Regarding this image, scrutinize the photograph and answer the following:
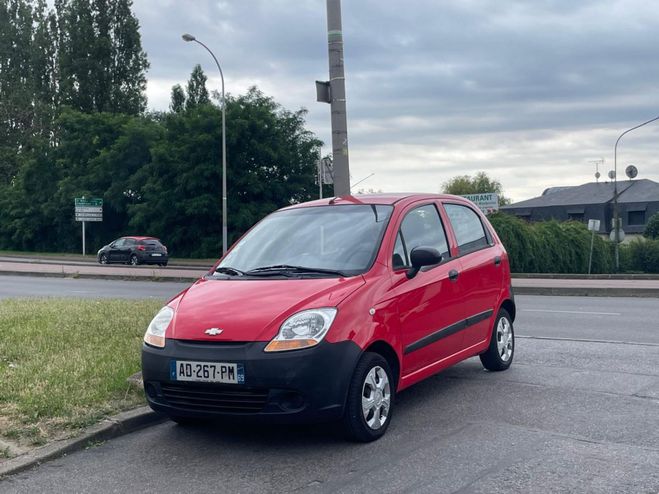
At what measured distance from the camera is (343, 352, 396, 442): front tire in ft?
17.5

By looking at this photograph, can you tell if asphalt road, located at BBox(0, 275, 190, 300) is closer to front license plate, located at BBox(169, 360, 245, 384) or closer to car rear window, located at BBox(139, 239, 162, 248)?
car rear window, located at BBox(139, 239, 162, 248)

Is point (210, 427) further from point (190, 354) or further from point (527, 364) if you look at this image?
point (527, 364)

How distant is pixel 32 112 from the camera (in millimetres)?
66000

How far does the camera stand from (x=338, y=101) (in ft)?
32.4

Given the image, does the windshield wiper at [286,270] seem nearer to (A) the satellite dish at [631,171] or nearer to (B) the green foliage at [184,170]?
(B) the green foliage at [184,170]

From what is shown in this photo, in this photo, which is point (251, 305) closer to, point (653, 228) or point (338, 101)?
point (338, 101)

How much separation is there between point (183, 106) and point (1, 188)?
54.4 feet

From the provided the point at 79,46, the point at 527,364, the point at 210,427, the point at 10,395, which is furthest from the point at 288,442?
the point at 79,46

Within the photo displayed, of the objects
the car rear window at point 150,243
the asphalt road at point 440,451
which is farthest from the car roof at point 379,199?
the car rear window at point 150,243

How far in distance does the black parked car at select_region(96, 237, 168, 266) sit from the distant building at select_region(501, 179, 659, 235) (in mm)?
39493

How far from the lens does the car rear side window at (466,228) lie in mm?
7332

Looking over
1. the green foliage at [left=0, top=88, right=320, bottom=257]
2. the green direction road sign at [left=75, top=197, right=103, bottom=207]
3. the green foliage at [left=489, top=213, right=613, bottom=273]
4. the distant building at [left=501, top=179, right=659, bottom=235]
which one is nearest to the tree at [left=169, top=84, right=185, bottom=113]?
the green foliage at [left=0, top=88, right=320, bottom=257]

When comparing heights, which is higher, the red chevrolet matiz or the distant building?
the distant building

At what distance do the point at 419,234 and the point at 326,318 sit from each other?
5.59ft
